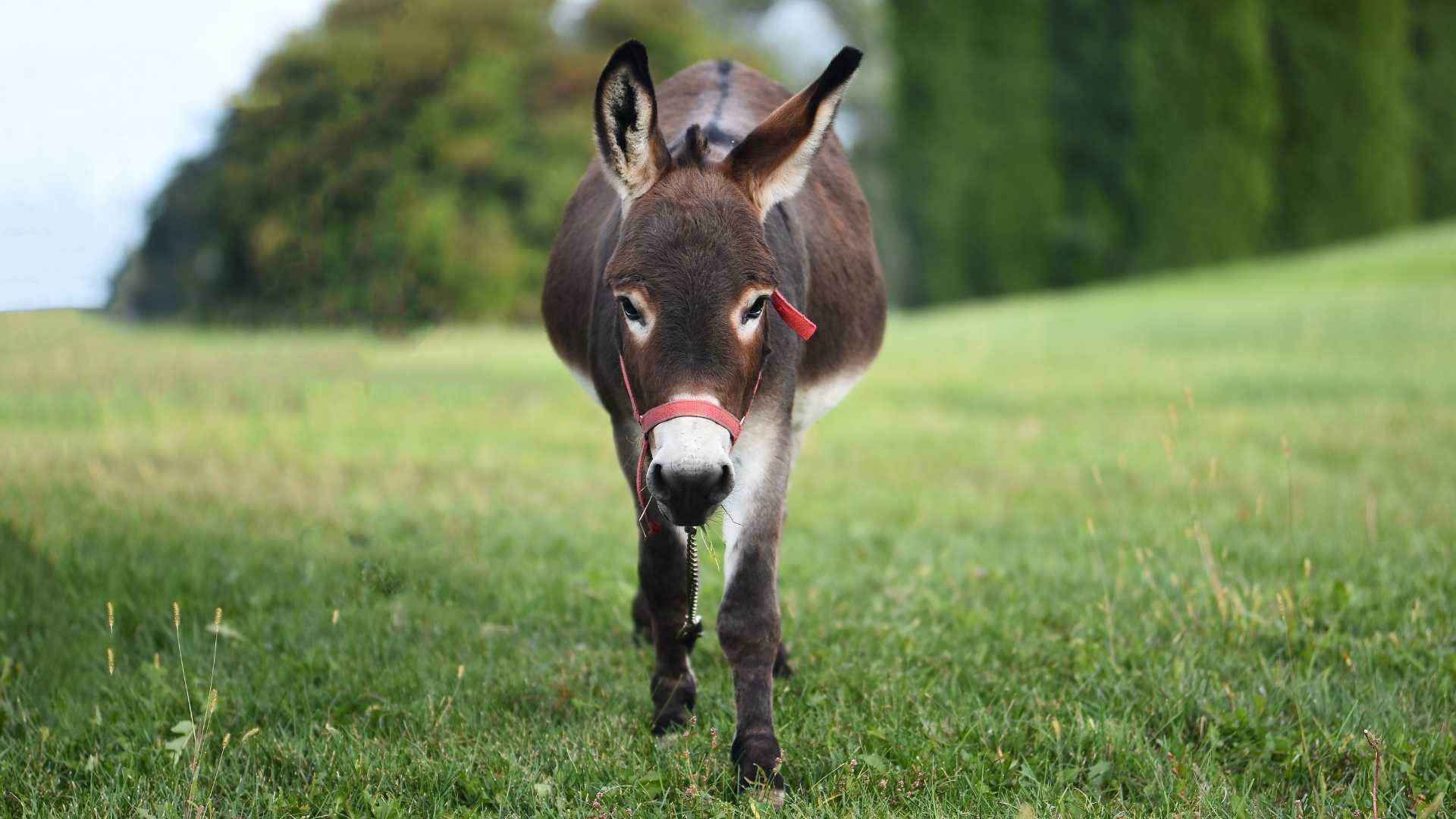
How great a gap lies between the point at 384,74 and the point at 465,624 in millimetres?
14993

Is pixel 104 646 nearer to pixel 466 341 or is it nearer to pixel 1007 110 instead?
pixel 466 341

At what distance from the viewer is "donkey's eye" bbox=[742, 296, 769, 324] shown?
8.49ft

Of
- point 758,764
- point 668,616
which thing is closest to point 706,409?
point 758,764

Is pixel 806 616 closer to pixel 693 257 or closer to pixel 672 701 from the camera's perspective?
pixel 672 701

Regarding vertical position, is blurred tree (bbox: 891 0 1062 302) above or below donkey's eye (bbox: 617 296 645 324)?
above

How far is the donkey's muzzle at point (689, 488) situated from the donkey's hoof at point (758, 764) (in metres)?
0.77

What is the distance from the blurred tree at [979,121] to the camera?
22.9 meters

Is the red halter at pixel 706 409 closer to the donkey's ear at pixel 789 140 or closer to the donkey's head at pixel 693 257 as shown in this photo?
the donkey's head at pixel 693 257

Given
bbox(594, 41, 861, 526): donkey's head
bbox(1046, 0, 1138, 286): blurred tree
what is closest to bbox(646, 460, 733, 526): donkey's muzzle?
bbox(594, 41, 861, 526): donkey's head

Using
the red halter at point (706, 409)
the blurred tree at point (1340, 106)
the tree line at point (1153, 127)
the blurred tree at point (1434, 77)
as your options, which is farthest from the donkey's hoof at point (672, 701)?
the blurred tree at point (1434, 77)

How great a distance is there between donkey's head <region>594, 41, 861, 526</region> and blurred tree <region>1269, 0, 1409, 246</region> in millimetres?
23591

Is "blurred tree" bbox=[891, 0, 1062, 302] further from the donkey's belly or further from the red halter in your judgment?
the red halter

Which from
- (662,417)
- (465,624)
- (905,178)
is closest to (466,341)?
(905,178)

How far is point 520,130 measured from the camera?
70.3 ft
